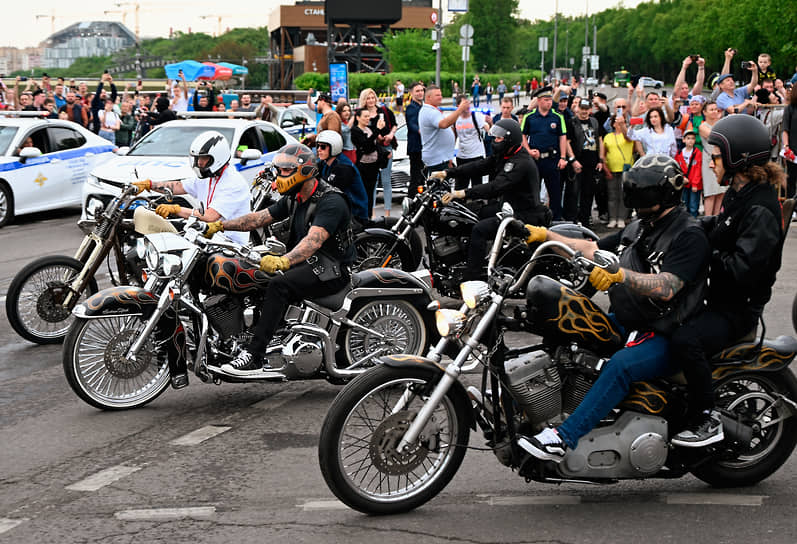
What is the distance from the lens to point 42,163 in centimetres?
1698

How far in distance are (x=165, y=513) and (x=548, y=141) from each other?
10221mm

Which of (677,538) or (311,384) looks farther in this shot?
(311,384)

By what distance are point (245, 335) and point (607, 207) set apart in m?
10.7

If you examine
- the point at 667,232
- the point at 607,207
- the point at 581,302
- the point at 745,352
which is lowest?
the point at 607,207

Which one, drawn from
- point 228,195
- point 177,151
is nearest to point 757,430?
point 228,195

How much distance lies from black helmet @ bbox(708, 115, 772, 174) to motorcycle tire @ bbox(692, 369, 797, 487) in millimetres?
1057

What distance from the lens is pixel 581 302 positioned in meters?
4.77

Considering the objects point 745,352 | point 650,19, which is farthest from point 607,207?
point 650,19

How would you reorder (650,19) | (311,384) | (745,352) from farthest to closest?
(650,19) → (311,384) → (745,352)

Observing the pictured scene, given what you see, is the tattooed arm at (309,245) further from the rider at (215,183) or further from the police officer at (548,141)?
the police officer at (548,141)

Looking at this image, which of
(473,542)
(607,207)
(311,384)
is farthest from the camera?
(607,207)

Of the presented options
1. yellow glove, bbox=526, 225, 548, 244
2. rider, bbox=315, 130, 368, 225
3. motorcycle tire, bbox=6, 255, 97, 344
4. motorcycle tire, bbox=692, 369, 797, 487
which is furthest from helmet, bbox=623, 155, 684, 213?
motorcycle tire, bbox=6, 255, 97, 344

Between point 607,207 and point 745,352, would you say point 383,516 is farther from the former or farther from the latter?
point 607,207

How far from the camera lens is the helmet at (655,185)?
189 inches
